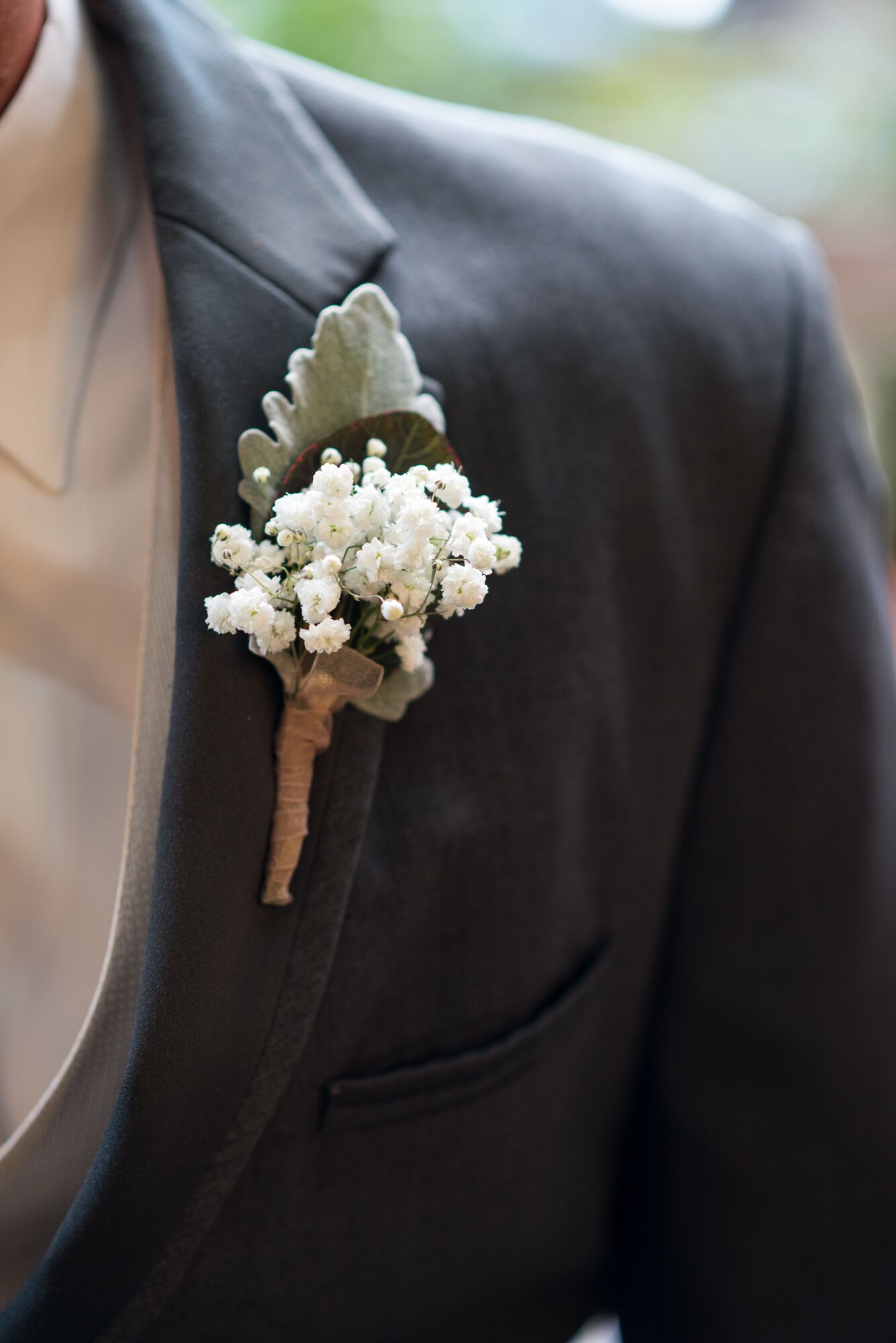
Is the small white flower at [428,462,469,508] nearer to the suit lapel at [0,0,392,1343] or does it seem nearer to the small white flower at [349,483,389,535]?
the small white flower at [349,483,389,535]

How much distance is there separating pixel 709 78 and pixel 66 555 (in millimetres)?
1929

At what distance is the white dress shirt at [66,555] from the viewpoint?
20.3 inches

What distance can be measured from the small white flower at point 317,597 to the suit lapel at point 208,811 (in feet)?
0.32

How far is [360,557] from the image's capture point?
0.35m

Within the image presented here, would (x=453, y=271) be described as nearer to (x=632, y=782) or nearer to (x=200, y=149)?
(x=200, y=149)

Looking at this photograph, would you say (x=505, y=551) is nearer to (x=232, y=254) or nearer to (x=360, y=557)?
(x=360, y=557)

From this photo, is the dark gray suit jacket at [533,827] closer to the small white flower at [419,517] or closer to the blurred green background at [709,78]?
the small white flower at [419,517]

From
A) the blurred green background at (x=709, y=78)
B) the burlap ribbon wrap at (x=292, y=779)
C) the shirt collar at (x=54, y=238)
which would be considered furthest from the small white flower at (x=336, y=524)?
the blurred green background at (x=709, y=78)

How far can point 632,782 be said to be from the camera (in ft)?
2.09

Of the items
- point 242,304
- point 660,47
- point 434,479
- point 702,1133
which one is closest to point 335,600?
point 434,479

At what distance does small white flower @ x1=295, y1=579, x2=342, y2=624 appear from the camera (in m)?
0.35

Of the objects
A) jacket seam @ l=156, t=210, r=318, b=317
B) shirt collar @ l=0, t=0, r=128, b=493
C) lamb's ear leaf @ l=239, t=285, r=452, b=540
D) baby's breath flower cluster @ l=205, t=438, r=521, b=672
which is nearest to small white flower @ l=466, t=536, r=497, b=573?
baby's breath flower cluster @ l=205, t=438, r=521, b=672

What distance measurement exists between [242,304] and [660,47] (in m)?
1.80

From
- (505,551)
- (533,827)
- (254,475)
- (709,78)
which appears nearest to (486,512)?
(505,551)
